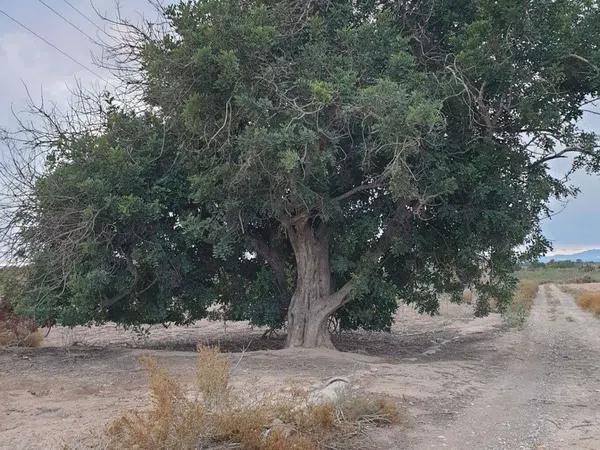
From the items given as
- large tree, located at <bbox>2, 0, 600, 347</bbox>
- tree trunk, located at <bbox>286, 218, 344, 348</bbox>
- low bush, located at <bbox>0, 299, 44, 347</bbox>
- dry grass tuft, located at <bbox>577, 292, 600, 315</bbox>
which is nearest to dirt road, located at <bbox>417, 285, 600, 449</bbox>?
large tree, located at <bbox>2, 0, 600, 347</bbox>

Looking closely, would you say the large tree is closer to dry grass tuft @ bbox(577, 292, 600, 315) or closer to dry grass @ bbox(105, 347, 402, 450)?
dry grass @ bbox(105, 347, 402, 450)

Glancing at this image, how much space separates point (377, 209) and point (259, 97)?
4145 millimetres

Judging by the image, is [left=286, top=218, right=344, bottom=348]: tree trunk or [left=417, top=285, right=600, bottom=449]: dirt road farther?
[left=286, top=218, right=344, bottom=348]: tree trunk

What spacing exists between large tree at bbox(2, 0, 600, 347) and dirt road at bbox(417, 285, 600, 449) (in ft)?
8.72

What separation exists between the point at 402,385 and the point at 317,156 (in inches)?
176

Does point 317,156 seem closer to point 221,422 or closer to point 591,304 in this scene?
point 221,422

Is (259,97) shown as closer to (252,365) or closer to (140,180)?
(140,180)

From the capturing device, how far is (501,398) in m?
10.5

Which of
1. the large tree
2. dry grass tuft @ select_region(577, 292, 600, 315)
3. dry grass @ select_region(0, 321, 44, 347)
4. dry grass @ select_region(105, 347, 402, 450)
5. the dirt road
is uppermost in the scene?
the large tree

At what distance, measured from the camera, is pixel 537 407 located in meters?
9.78

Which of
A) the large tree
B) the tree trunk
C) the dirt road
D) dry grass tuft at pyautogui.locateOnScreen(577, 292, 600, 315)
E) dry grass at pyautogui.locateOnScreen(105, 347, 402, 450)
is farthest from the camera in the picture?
dry grass tuft at pyautogui.locateOnScreen(577, 292, 600, 315)

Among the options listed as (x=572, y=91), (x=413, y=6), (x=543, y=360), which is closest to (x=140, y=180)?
(x=413, y=6)

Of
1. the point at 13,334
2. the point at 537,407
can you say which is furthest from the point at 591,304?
the point at 13,334

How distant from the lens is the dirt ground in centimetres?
774
